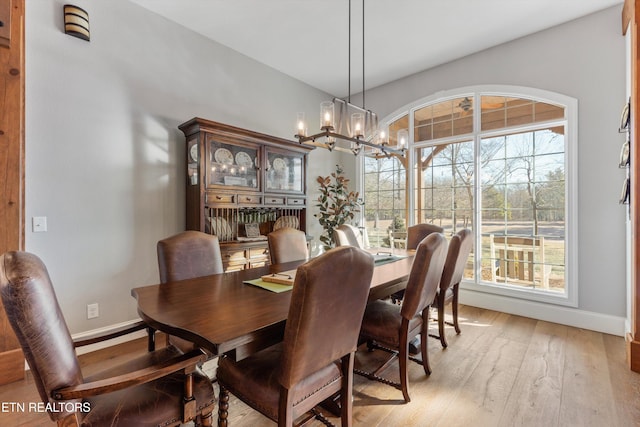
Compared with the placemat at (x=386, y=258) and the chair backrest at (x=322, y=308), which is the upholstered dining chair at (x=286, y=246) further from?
the chair backrest at (x=322, y=308)

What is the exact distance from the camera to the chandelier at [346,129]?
2340 millimetres

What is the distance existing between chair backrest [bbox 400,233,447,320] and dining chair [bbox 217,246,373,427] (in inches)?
22.0

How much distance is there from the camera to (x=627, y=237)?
279cm

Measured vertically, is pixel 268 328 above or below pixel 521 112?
below

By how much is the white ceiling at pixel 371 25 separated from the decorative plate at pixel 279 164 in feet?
4.36

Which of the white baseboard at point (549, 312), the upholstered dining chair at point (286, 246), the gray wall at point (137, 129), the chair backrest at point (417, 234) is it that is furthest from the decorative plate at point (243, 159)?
the white baseboard at point (549, 312)

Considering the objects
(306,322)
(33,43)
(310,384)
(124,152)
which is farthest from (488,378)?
(33,43)

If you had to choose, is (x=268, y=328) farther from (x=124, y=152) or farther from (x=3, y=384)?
(x=124, y=152)

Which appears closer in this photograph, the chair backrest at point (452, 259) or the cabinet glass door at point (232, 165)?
the chair backrest at point (452, 259)

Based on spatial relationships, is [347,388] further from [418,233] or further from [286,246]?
[418,233]

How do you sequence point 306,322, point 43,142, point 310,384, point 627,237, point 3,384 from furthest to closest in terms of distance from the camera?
point 627,237 < point 43,142 < point 3,384 < point 310,384 < point 306,322

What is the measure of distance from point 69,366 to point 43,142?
2199 mm

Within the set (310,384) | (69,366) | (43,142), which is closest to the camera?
(69,366)

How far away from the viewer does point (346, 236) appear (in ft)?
10.9
